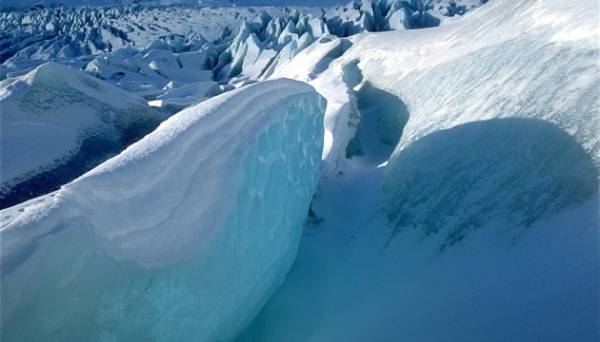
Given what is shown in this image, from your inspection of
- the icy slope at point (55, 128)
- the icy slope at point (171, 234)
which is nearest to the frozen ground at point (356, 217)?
the icy slope at point (171, 234)

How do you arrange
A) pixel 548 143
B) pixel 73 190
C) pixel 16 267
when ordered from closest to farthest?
1. pixel 16 267
2. pixel 73 190
3. pixel 548 143

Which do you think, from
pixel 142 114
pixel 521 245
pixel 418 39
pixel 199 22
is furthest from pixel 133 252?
pixel 199 22

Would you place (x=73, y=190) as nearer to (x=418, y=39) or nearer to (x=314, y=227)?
(x=314, y=227)

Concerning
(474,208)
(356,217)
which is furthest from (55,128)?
(474,208)

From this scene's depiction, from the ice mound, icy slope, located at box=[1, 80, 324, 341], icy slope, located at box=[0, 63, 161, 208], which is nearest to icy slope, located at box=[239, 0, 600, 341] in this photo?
the ice mound

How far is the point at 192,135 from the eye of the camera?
1.30m

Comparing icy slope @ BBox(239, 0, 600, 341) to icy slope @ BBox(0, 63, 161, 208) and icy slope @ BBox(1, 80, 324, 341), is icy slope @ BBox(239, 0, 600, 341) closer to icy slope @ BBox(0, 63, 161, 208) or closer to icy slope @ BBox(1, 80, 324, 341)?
icy slope @ BBox(1, 80, 324, 341)

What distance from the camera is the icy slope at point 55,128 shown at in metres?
2.02

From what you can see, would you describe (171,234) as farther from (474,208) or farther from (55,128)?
(55,128)

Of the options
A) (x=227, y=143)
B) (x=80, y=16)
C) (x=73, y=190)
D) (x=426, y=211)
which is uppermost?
(x=73, y=190)

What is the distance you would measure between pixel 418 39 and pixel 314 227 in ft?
5.22

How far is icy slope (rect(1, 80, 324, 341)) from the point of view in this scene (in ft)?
2.86

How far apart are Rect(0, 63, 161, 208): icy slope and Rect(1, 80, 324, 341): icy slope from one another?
0.98 metres

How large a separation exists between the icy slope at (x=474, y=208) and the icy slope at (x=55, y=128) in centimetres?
107
